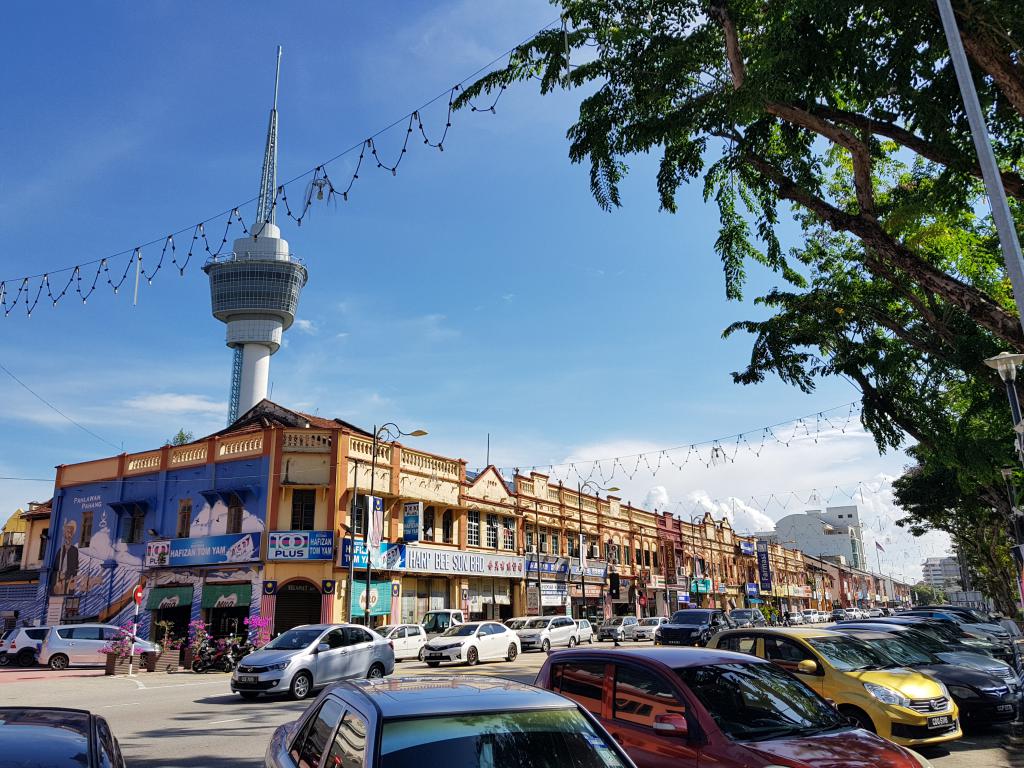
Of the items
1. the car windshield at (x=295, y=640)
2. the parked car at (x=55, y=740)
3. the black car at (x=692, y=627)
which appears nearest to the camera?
the parked car at (x=55, y=740)

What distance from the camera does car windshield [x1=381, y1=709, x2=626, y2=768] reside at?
355 centimetres

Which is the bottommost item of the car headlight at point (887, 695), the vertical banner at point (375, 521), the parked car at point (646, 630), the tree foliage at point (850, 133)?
the parked car at point (646, 630)

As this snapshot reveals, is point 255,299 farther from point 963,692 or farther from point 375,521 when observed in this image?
point 963,692

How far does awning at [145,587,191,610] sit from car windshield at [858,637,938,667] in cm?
2891

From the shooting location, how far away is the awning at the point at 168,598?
32.6 meters

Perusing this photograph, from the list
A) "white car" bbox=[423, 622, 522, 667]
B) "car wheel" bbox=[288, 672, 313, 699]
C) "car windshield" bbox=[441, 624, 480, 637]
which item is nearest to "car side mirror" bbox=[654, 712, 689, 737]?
"car wheel" bbox=[288, 672, 313, 699]

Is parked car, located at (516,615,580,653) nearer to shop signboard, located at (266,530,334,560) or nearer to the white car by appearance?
the white car

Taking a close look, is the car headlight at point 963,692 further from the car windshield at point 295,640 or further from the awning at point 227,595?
the awning at point 227,595

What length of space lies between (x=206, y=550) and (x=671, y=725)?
3091 cm

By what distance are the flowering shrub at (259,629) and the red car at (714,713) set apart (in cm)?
2383

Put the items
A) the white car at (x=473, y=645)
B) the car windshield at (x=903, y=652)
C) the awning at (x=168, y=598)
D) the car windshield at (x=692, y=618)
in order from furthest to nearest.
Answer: the awning at (x=168, y=598)
the car windshield at (x=692, y=618)
the white car at (x=473, y=645)
the car windshield at (x=903, y=652)

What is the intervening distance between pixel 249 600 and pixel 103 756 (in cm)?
2910

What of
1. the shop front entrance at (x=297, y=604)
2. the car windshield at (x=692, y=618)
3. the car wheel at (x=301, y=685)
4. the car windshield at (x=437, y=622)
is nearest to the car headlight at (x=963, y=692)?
the car wheel at (x=301, y=685)

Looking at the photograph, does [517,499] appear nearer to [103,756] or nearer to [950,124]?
[950,124]
